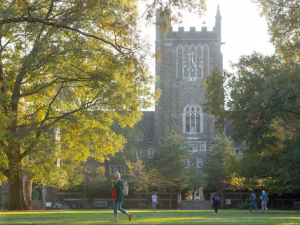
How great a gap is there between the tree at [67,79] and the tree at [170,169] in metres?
19.2

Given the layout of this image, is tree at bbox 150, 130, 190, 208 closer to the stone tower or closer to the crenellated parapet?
the stone tower

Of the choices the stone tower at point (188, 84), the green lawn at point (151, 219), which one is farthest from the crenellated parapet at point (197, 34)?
the green lawn at point (151, 219)

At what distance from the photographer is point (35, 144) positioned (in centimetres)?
2167

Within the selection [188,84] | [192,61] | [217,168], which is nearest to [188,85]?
[188,84]

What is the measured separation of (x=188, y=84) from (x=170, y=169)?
1553 cm

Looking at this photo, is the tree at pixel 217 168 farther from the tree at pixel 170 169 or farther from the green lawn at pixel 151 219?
the green lawn at pixel 151 219

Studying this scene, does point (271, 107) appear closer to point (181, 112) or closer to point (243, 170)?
point (243, 170)

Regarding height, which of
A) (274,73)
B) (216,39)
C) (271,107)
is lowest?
(271,107)

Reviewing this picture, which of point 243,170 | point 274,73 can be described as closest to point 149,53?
point 274,73

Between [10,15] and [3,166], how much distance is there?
10.6 meters

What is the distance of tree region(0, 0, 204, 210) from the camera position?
16.4m

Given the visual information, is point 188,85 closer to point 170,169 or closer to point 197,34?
point 197,34

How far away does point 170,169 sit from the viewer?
4572cm

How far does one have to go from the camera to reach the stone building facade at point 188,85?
184 ft
